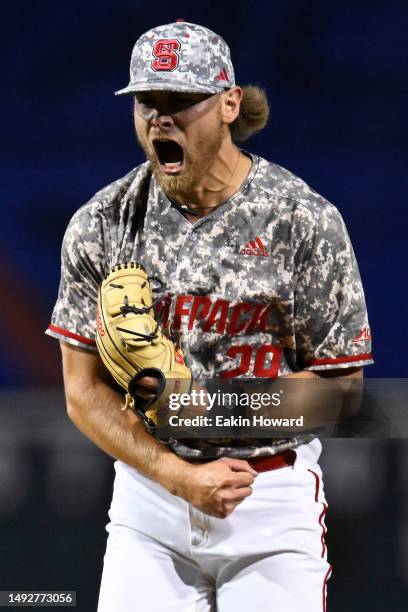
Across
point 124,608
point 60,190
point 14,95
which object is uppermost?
point 14,95

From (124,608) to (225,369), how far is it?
478 millimetres

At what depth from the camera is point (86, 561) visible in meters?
2.92

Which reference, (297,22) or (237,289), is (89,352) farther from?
(297,22)

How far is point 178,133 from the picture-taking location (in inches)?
83.9

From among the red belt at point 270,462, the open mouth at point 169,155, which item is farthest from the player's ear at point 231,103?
the red belt at point 270,462

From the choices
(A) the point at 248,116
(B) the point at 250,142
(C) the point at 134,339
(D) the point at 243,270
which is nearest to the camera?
(C) the point at 134,339

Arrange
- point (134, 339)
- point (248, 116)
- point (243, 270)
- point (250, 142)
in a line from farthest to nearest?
1. point (250, 142)
2. point (248, 116)
3. point (243, 270)
4. point (134, 339)

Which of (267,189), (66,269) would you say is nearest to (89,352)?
(66,269)

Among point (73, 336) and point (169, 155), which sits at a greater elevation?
point (169, 155)

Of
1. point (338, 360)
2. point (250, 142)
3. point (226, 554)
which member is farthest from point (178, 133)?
point (250, 142)

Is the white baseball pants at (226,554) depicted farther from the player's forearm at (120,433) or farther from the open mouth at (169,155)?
the open mouth at (169,155)

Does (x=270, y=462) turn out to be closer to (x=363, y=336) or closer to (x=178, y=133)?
(x=363, y=336)

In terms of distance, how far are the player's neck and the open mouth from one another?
0.06 m

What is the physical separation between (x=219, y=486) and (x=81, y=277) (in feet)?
1.58
